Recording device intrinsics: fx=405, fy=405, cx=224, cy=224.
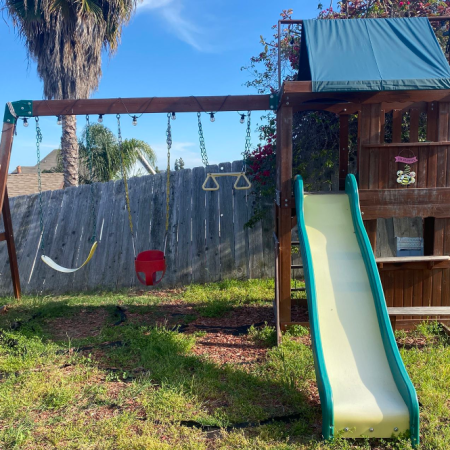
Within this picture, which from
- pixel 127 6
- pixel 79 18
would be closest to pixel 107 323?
pixel 79 18

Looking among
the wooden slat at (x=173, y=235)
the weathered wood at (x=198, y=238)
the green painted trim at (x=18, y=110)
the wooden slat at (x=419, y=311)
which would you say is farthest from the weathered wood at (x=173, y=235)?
the wooden slat at (x=419, y=311)

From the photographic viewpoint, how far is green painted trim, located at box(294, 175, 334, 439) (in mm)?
2611

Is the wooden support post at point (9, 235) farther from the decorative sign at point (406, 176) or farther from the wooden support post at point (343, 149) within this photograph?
the decorative sign at point (406, 176)

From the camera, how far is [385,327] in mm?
3066

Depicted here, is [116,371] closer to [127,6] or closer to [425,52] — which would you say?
[425,52]

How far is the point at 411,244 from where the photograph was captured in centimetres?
473

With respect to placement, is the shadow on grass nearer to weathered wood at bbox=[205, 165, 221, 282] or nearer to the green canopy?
weathered wood at bbox=[205, 165, 221, 282]

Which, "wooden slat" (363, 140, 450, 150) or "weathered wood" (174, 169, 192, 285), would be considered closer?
"wooden slat" (363, 140, 450, 150)

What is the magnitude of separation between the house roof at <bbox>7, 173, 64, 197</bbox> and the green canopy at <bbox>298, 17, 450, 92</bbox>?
42.2 feet

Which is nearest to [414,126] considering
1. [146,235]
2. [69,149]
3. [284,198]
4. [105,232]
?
[284,198]

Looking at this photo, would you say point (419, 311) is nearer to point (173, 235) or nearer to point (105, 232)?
point (173, 235)

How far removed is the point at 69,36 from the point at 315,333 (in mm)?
8339

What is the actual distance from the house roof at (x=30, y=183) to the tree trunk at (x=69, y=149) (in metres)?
5.74

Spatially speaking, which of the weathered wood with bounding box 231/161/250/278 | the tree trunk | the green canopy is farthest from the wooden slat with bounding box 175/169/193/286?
the tree trunk
